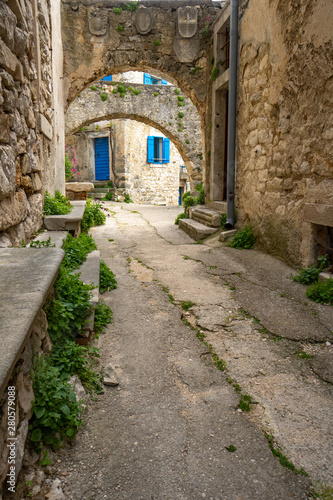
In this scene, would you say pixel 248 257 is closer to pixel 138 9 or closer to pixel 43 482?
pixel 43 482

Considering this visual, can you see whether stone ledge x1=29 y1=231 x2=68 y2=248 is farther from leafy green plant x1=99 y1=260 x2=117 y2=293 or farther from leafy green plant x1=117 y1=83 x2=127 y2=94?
leafy green plant x1=117 y1=83 x2=127 y2=94

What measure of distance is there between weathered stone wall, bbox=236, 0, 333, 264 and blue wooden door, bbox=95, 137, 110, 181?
41.2 ft

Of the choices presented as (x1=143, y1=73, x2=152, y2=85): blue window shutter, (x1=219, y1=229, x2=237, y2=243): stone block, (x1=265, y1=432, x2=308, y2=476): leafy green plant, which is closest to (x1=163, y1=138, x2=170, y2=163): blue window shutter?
(x1=143, y1=73, x2=152, y2=85): blue window shutter

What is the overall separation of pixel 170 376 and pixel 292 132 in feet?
8.80

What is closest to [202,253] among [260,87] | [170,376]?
[260,87]

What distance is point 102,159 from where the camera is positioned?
1678 centimetres

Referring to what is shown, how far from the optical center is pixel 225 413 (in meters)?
1.60

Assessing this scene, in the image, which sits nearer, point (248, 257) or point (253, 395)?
point (253, 395)

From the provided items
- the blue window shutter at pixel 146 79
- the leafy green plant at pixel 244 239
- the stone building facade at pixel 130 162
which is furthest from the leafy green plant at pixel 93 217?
the blue window shutter at pixel 146 79

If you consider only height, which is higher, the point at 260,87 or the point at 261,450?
the point at 260,87

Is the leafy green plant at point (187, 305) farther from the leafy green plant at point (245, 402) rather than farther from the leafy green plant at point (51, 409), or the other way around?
the leafy green plant at point (51, 409)

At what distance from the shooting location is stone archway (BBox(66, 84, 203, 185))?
11539 mm

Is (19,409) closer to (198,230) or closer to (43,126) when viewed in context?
(43,126)

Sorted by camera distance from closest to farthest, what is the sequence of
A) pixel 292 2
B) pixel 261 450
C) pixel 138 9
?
pixel 261 450, pixel 292 2, pixel 138 9
